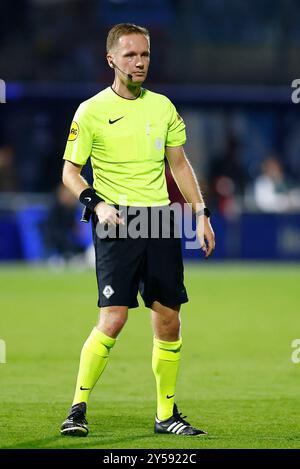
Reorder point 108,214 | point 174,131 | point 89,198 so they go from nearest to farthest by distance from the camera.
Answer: point 108,214 < point 89,198 < point 174,131

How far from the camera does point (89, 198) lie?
711 cm

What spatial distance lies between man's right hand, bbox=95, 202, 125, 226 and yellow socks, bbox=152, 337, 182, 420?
0.91m

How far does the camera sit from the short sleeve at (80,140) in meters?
7.21

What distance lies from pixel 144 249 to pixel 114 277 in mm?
251

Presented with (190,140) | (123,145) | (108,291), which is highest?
(190,140)

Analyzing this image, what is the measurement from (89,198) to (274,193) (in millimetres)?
16917

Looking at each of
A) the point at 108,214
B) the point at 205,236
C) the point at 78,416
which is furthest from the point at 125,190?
the point at 78,416

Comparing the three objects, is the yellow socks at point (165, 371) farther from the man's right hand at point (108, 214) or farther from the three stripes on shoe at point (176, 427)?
the man's right hand at point (108, 214)

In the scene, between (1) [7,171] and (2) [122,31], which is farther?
(1) [7,171]

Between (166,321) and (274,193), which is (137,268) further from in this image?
(274,193)

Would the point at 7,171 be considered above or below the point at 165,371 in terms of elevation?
above

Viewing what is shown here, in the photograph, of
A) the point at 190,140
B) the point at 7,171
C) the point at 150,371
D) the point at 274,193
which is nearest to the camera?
the point at 150,371

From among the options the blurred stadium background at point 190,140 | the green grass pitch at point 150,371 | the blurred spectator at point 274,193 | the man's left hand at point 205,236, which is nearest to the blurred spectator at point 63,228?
the blurred stadium background at point 190,140

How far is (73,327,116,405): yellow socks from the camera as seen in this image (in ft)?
23.9
